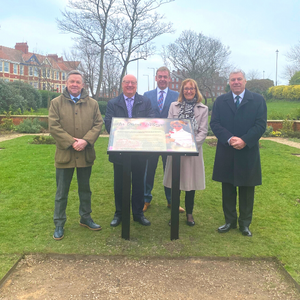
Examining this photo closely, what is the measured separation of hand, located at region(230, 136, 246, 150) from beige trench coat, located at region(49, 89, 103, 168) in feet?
5.96

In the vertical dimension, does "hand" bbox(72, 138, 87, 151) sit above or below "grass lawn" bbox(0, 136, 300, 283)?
above

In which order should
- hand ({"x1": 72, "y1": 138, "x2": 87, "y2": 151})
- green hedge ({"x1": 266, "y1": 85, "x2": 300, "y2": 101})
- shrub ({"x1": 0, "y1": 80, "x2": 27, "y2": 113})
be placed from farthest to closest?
green hedge ({"x1": 266, "y1": 85, "x2": 300, "y2": 101}), shrub ({"x1": 0, "y1": 80, "x2": 27, "y2": 113}), hand ({"x1": 72, "y1": 138, "x2": 87, "y2": 151})

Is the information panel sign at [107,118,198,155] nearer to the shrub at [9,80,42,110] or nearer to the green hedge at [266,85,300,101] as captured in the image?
the shrub at [9,80,42,110]

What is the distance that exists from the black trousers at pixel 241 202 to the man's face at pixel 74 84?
8.00 feet

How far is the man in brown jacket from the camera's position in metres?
3.64

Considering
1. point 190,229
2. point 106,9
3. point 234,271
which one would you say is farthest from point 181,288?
point 106,9

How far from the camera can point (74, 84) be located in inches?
145

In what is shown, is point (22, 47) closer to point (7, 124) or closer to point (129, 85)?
point (7, 124)

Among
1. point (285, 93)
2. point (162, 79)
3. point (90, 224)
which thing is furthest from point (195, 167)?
point (285, 93)

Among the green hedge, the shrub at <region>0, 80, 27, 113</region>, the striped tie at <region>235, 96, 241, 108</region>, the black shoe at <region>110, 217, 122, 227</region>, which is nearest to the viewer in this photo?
the striped tie at <region>235, 96, 241, 108</region>

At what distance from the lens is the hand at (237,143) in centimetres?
367

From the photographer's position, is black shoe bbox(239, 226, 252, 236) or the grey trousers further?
black shoe bbox(239, 226, 252, 236)

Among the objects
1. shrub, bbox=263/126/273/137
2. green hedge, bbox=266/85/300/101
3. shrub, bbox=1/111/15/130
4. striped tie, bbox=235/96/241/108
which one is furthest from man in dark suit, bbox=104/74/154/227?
green hedge, bbox=266/85/300/101

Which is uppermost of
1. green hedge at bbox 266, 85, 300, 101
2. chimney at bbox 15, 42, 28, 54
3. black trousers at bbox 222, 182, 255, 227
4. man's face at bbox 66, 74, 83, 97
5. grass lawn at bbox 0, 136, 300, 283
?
chimney at bbox 15, 42, 28, 54
